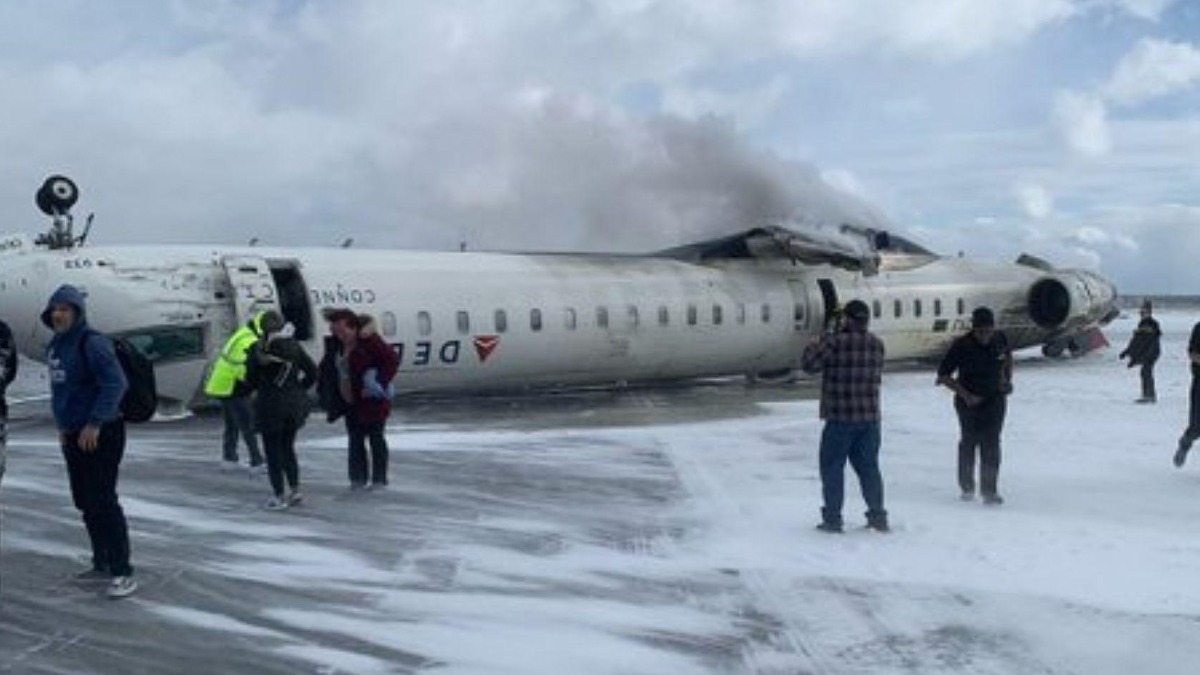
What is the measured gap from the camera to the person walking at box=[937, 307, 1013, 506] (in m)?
10.4

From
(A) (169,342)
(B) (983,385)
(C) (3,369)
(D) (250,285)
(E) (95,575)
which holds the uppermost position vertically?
(D) (250,285)

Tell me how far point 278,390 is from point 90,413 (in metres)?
2.91

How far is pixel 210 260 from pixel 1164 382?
58.1 ft

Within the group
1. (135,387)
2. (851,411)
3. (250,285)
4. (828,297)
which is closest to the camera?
→ (135,387)

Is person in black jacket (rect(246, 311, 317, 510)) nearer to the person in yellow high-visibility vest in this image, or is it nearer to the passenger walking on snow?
the person in yellow high-visibility vest

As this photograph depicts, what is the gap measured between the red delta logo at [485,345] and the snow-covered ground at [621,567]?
523 cm

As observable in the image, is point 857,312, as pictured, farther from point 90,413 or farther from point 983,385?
point 90,413

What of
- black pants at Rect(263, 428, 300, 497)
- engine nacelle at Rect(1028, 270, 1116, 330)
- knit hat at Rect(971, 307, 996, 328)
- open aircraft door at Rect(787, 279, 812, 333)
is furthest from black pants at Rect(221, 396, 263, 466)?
engine nacelle at Rect(1028, 270, 1116, 330)

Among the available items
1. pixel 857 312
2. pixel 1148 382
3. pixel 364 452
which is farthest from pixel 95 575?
pixel 1148 382

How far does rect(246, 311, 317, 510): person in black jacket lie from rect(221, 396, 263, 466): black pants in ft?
5.71

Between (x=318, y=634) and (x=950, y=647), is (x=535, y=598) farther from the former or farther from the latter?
(x=950, y=647)

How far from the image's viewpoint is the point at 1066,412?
59.3 ft

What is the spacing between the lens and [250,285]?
59.7ft

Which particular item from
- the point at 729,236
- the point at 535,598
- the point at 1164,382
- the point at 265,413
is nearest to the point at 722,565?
the point at 535,598
